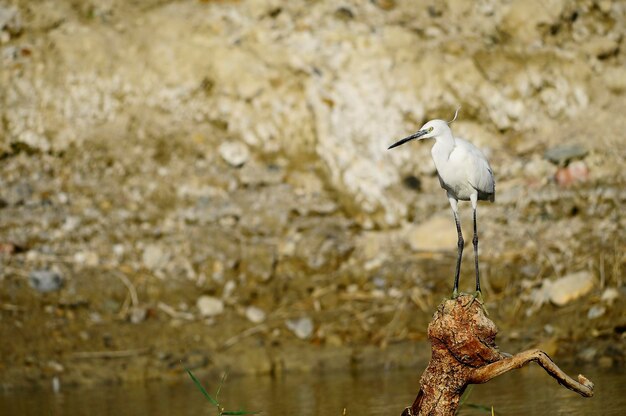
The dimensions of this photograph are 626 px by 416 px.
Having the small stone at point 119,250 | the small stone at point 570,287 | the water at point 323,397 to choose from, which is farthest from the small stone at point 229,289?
the small stone at point 570,287

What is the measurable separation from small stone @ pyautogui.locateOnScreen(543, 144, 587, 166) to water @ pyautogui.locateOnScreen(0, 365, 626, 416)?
8.83ft

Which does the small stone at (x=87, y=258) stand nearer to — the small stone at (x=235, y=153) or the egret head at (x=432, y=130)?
the small stone at (x=235, y=153)

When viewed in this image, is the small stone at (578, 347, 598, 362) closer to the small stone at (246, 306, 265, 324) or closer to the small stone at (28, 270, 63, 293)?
the small stone at (246, 306, 265, 324)

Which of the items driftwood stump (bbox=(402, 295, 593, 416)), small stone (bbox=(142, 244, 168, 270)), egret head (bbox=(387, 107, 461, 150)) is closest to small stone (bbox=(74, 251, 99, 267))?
small stone (bbox=(142, 244, 168, 270))

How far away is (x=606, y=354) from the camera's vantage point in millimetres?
7293

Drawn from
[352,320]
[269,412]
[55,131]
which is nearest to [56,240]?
[55,131]

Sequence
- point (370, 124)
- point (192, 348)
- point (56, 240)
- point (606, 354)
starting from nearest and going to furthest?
1. point (606, 354)
2. point (192, 348)
3. point (56, 240)
4. point (370, 124)

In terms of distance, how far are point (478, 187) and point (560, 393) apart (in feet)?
5.23

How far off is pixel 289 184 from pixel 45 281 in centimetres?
264

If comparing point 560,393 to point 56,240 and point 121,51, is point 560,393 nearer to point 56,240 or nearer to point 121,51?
point 56,240

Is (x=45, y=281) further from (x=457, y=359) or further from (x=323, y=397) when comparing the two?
(x=457, y=359)

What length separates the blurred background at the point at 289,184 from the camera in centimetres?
801

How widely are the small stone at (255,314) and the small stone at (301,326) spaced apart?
0.88 ft

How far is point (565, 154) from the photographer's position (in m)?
9.27
